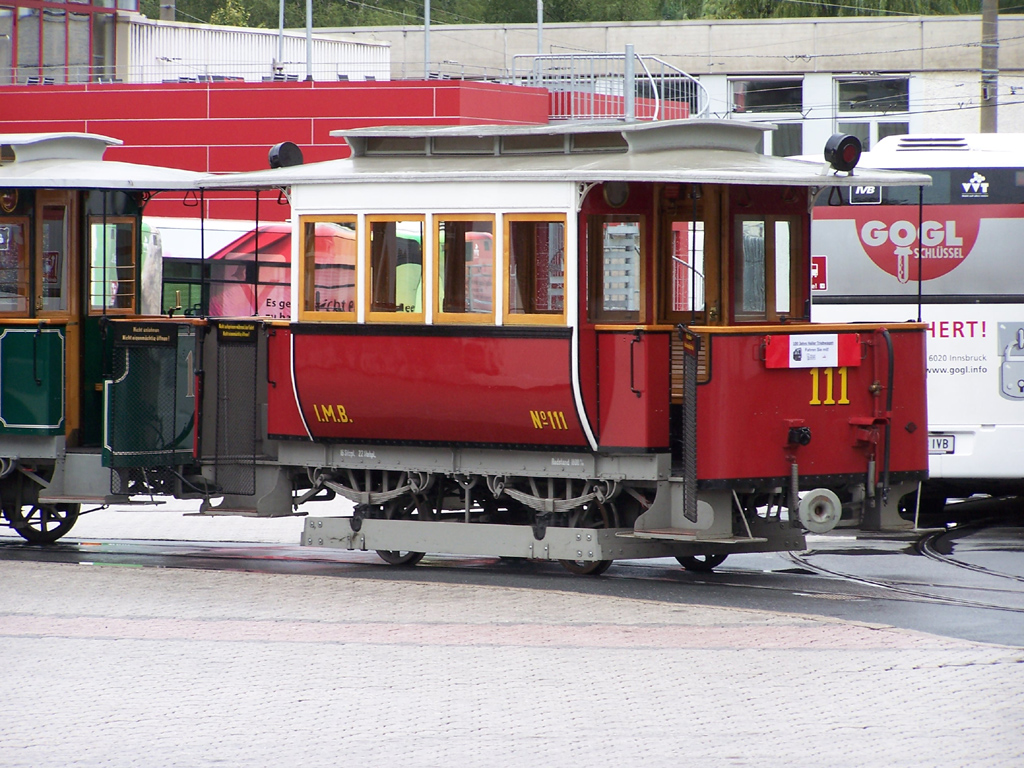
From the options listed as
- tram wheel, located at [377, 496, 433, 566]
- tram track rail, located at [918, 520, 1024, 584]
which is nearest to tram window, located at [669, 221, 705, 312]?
tram wheel, located at [377, 496, 433, 566]

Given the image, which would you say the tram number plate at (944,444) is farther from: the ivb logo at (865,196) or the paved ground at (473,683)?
the paved ground at (473,683)

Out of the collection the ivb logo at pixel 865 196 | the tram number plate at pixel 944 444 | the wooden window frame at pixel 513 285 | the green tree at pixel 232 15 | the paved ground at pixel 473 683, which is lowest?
the paved ground at pixel 473 683

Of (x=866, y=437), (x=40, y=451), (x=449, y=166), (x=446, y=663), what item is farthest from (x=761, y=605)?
(x=40, y=451)

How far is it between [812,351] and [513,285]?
2.23 metres

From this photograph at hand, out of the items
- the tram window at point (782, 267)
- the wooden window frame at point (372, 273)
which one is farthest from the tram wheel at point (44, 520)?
the tram window at point (782, 267)

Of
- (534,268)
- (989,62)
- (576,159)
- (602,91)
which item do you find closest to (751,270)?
(576,159)

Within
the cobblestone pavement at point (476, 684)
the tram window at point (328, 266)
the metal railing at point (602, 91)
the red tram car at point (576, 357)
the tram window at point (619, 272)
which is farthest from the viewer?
the metal railing at point (602, 91)

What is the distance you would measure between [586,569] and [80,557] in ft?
15.2

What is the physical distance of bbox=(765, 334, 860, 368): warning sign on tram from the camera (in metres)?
11.0

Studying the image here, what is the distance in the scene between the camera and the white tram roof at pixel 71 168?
13.0 m

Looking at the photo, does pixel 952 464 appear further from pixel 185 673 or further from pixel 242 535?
pixel 185 673

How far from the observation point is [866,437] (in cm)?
1131

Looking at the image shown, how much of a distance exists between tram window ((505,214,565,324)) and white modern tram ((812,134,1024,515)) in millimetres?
5172

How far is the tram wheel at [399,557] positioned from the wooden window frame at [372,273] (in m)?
2.07
